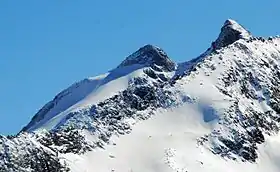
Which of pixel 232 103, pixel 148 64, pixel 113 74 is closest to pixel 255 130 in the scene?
pixel 232 103

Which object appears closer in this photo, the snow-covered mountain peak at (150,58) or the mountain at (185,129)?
the mountain at (185,129)

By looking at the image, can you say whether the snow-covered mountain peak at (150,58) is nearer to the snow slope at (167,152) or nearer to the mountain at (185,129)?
the mountain at (185,129)

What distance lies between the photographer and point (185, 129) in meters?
91.5

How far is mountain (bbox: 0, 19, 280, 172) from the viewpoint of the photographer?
76.9 metres

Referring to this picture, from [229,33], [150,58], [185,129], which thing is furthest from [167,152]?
[150,58]

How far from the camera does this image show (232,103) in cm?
9769

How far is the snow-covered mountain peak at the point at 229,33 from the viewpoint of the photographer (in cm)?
13888

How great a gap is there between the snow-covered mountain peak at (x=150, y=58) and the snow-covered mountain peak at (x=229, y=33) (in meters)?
25.3

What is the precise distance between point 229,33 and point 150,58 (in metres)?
39.8

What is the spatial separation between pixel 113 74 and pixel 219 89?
278 feet

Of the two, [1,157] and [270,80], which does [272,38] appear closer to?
[270,80]

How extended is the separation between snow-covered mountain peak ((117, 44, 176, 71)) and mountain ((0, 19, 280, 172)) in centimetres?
4940

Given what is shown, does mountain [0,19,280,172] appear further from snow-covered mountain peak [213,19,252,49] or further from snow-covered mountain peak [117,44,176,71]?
snow-covered mountain peak [117,44,176,71]

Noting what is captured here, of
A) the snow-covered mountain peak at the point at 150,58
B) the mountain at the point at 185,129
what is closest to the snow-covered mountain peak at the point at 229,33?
the mountain at the point at 185,129
